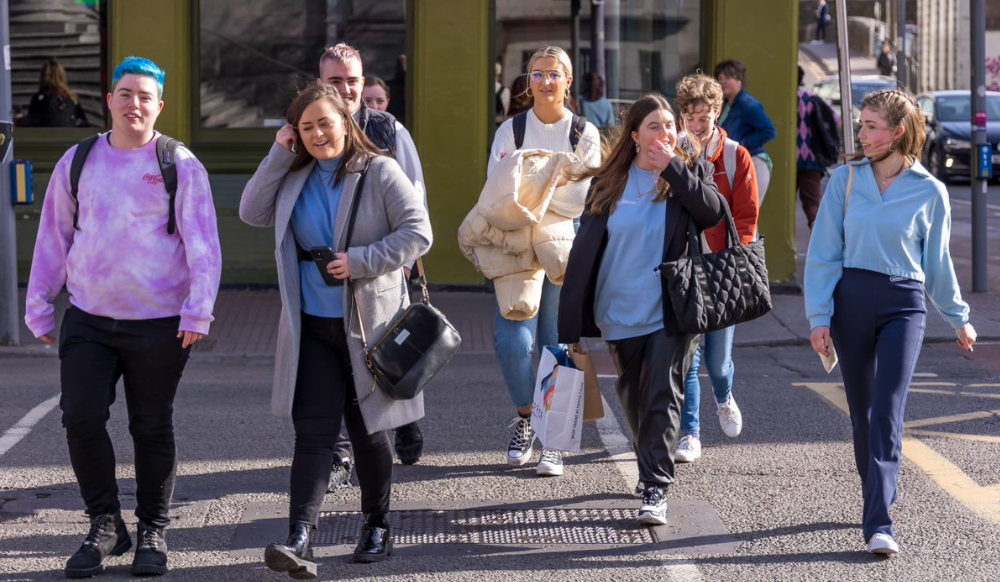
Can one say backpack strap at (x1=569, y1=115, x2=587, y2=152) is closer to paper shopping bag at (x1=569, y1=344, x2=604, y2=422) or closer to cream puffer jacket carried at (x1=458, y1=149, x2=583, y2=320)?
cream puffer jacket carried at (x1=458, y1=149, x2=583, y2=320)

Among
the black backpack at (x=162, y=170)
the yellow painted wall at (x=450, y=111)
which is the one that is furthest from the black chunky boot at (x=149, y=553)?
the yellow painted wall at (x=450, y=111)

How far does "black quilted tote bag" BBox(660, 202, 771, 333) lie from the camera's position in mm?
5637

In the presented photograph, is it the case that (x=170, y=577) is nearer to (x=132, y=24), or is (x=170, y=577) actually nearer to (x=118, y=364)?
(x=118, y=364)

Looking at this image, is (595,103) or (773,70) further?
(595,103)

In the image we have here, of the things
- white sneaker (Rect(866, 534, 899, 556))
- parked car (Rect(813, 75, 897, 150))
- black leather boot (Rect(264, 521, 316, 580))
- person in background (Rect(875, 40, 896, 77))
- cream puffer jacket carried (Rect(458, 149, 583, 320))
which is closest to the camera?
black leather boot (Rect(264, 521, 316, 580))

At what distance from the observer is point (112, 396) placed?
5.21 metres

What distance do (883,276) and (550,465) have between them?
Result: 1.99 metres

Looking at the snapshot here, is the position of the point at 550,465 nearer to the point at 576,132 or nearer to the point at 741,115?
the point at 576,132

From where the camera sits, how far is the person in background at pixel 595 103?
13219 millimetres

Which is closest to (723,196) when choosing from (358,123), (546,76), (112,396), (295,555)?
(546,76)

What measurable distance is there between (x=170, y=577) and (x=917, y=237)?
3053 millimetres

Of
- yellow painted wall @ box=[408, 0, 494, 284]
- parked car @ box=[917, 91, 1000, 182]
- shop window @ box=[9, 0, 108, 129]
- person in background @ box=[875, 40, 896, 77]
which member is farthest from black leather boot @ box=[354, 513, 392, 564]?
person in background @ box=[875, 40, 896, 77]

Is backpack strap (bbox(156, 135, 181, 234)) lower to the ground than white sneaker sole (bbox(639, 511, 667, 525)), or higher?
higher

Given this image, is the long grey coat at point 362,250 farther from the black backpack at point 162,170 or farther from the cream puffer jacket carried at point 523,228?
the cream puffer jacket carried at point 523,228
